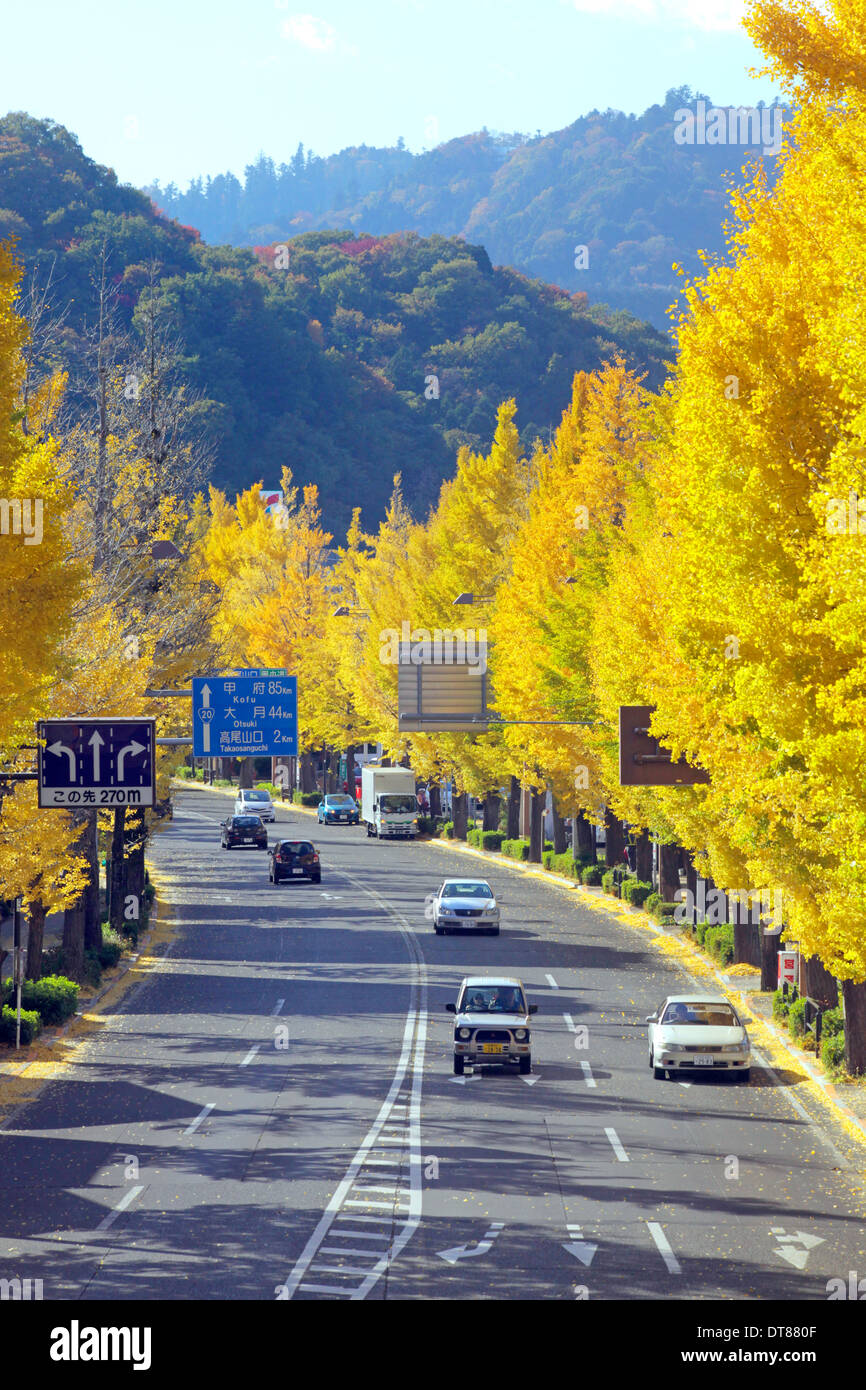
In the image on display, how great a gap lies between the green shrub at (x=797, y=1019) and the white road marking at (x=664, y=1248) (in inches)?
553

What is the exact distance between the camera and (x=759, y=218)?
23047 millimetres

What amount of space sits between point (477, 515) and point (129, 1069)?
49.6 meters

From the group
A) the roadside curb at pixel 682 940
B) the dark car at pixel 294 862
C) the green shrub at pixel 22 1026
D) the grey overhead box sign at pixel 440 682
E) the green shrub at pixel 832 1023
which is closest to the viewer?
the roadside curb at pixel 682 940

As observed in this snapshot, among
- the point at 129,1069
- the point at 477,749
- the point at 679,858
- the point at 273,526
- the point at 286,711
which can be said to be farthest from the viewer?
the point at 273,526

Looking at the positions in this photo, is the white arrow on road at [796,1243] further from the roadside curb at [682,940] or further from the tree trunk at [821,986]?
the tree trunk at [821,986]

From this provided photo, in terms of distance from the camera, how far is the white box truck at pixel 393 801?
75938mm

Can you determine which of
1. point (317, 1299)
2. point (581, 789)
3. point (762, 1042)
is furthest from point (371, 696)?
point (317, 1299)

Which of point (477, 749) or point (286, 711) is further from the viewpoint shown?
point (477, 749)

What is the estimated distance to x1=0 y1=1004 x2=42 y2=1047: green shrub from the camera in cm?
3109

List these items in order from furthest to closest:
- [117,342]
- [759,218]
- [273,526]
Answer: [273,526] → [117,342] → [759,218]

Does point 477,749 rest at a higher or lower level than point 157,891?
higher

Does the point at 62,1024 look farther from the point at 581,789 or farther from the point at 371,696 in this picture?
the point at 371,696

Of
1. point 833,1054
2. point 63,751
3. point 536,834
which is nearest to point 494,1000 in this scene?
point 833,1054

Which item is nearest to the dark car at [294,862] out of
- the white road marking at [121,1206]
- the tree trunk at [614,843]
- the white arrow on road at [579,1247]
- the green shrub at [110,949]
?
the tree trunk at [614,843]
